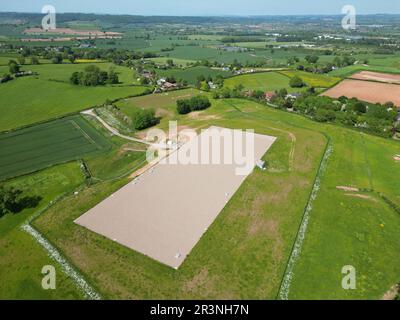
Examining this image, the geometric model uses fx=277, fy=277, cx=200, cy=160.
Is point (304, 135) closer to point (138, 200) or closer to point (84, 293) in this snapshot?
point (138, 200)

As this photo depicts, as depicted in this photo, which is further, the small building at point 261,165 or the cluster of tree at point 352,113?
the cluster of tree at point 352,113

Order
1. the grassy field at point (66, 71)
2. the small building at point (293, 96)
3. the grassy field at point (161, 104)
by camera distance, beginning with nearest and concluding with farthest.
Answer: the grassy field at point (161, 104) → the small building at point (293, 96) → the grassy field at point (66, 71)

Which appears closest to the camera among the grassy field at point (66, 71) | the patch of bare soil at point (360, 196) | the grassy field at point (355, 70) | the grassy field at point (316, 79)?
the patch of bare soil at point (360, 196)

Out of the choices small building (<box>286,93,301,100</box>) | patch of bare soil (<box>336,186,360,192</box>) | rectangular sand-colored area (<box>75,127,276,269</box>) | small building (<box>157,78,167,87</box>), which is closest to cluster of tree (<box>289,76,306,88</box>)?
small building (<box>286,93,301,100</box>)

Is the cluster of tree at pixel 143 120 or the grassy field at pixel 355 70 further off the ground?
the grassy field at pixel 355 70

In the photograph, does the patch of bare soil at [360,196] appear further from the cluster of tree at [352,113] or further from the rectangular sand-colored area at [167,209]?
the cluster of tree at [352,113]

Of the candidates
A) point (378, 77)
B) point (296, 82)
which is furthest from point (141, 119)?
point (378, 77)

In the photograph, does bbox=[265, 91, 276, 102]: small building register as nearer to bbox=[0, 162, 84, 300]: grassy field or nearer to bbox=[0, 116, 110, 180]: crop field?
bbox=[0, 116, 110, 180]: crop field

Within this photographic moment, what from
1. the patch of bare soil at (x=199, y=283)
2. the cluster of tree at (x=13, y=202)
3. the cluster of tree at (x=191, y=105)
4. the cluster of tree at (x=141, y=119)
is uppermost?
the cluster of tree at (x=191, y=105)

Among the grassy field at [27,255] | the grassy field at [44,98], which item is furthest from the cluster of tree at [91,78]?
the grassy field at [27,255]
